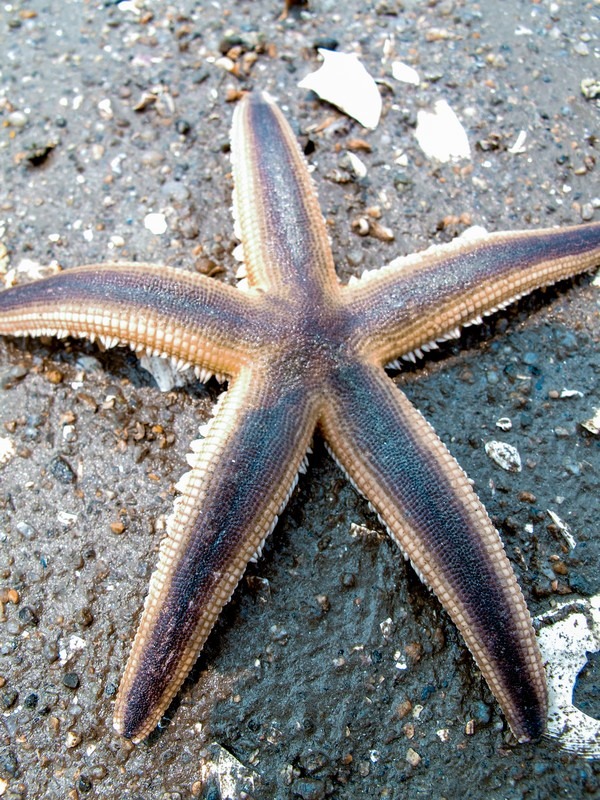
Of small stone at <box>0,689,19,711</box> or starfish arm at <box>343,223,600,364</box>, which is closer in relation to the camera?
small stone at <box>0,689,19,711</box>

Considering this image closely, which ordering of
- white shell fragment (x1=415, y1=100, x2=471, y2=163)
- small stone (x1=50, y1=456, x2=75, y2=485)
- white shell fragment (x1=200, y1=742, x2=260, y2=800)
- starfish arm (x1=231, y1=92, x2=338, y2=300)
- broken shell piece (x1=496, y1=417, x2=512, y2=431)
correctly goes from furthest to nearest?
white shell fragment (x1=415, y1=100, x2=471, y2=163)
broken shell piece (x1=496, y1=417, x2=512, y2=431)
small stone (x1=50, y1=456, x2=75, y2=485)
starfish arm (x1=231, y1=92, x2=338, y2=300)
white shell fragment (x1=200, y1=742, x2=260, y2=800)

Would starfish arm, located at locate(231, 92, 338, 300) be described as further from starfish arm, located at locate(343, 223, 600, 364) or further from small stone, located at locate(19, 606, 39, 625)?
small stone, located at locate(19, 606, 39, 625)

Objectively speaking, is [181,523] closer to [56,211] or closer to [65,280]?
[65,280]

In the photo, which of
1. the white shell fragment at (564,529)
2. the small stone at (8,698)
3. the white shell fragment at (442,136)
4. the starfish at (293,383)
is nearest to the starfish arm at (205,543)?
the starfish at (293,383)

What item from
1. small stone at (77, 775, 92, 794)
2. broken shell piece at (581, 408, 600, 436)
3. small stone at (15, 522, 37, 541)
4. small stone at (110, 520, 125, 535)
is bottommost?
small stone at (77, 775, 92, 794)

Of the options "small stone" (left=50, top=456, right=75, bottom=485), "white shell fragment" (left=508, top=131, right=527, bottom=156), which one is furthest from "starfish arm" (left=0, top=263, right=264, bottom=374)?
"white shell fragment" (left=508, top=131, right=527, bottom=156)

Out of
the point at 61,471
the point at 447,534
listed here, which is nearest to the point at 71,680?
the point at 61,471

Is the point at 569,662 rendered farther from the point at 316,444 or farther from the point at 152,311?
the point at 152,311
